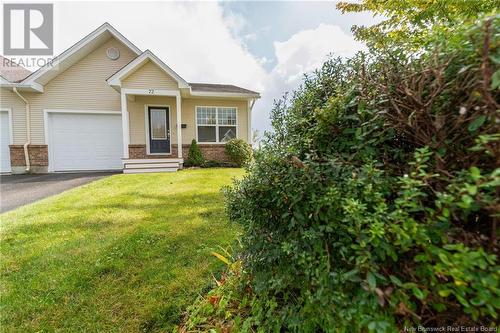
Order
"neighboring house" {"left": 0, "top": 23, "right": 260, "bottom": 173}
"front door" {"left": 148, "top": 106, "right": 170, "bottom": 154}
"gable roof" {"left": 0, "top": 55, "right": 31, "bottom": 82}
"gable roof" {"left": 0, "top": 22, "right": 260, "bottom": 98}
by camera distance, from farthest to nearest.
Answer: "front door" {"left": 148, "top": 106, "right": 170, "bottom": 154} → "gable roof" {"left": 0, "top": 55, "right": 31, "bottom": 82} → "neighboring house" {"left": 0, "top": 23, "right": 260, "bottom": 173} → "gable roof" {"left": 0, "top": 22, "right": 260, "bottom": 98}

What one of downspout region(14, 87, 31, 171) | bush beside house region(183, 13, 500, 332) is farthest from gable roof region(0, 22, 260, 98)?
bush beside house region(183, 13, 500, 332)

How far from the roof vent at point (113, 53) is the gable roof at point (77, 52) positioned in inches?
17.3

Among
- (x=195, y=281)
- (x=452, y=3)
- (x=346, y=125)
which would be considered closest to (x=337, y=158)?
(x=346, y=125)

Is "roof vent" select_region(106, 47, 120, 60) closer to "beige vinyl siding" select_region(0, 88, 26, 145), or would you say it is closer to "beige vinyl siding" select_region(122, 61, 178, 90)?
"beige vinyl siding" select_region(122, 61, 178, 90)

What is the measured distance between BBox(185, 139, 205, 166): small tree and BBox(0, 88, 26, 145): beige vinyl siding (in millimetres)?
7065

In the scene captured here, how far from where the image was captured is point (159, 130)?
1183 centimetres

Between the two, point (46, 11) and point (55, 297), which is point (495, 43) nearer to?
point (55, 297)

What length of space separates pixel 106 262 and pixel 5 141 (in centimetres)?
1183

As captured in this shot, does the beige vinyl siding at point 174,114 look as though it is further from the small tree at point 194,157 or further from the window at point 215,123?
the small tree at point 194,157

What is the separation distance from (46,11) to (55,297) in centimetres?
1148

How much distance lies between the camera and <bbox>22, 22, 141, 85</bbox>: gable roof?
1027 cm

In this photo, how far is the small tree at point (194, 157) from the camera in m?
11.3

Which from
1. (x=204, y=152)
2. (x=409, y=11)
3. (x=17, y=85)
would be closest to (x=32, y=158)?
(x=17, y=85)

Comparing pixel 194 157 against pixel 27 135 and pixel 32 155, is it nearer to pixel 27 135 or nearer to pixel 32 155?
pixel 32 155
